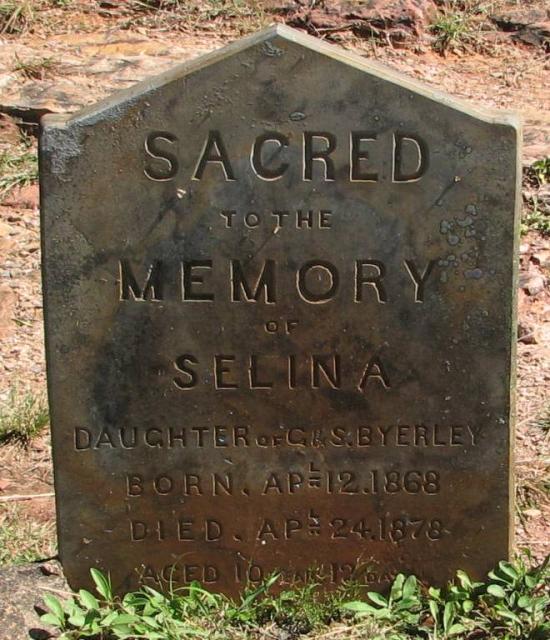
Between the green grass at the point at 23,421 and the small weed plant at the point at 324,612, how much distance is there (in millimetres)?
1218

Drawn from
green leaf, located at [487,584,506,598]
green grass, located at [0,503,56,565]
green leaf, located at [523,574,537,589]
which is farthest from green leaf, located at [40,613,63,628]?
green leaf, located at [523,574,537,589]

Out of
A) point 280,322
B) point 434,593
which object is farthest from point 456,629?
point 280,322

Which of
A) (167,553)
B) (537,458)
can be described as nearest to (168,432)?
(167,553)

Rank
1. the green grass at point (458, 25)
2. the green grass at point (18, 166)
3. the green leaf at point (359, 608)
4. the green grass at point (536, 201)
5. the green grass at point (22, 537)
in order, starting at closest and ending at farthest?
the green leaf at point (359, 608), the green grass at point (22, 537), the green grass at point (536, 201), the green grass at point (18, 166), the green grass at point (458, 25)

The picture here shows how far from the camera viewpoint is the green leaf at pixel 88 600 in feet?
10.2

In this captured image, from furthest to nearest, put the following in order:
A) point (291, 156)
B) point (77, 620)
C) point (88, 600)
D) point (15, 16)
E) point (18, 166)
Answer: point (15, 16) < point (18, 166) < point (88, 600) < point (77, 620) < point (291, 156)

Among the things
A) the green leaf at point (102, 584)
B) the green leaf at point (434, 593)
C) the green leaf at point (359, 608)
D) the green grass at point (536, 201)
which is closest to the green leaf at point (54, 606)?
the green leaf at point (102, 584)

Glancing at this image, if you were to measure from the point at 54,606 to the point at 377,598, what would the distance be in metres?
0.87

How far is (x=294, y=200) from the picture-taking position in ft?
9.63

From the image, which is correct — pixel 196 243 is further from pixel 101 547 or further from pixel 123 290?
pixel 101 547

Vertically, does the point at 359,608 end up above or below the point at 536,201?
below

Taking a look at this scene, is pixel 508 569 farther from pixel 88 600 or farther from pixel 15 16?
pixel 15 16

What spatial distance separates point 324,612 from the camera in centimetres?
314

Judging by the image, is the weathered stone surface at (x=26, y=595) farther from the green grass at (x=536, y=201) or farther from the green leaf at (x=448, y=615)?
the green grass at (x=536, y=201)
